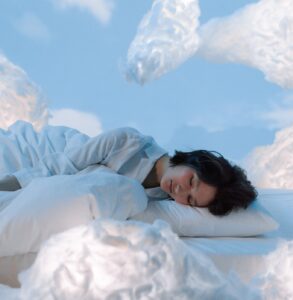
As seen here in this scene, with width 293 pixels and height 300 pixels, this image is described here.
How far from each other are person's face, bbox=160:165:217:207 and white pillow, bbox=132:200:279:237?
1.0 inches

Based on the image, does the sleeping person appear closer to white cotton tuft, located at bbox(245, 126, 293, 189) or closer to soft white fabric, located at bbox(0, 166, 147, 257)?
soft white fabric, located at bbox(0, 166, 147, 257)

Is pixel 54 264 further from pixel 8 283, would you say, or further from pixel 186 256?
pixel 8 283

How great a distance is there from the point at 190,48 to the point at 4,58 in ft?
4.13

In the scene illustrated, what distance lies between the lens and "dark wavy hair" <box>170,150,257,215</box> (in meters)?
1.29

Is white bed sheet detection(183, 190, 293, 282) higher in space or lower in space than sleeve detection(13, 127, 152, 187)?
lower

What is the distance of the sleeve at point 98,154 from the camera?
1.49 m

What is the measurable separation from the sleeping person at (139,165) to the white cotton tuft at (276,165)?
89 cm

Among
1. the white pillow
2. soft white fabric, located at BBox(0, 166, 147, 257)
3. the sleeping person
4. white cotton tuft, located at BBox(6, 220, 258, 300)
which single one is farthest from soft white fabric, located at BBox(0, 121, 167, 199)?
white cotton tuft, located at BBox(6, 220, 258, 300)

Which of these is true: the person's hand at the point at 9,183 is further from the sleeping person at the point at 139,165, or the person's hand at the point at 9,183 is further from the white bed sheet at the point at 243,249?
the white bed sheet at the point at 243,249

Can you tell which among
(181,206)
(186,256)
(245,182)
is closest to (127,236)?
(186,256)

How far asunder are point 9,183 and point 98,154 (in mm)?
302

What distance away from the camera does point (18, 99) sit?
3020 mm

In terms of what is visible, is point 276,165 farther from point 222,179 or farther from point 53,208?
point 53,208

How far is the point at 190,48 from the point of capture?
315 centimetres
